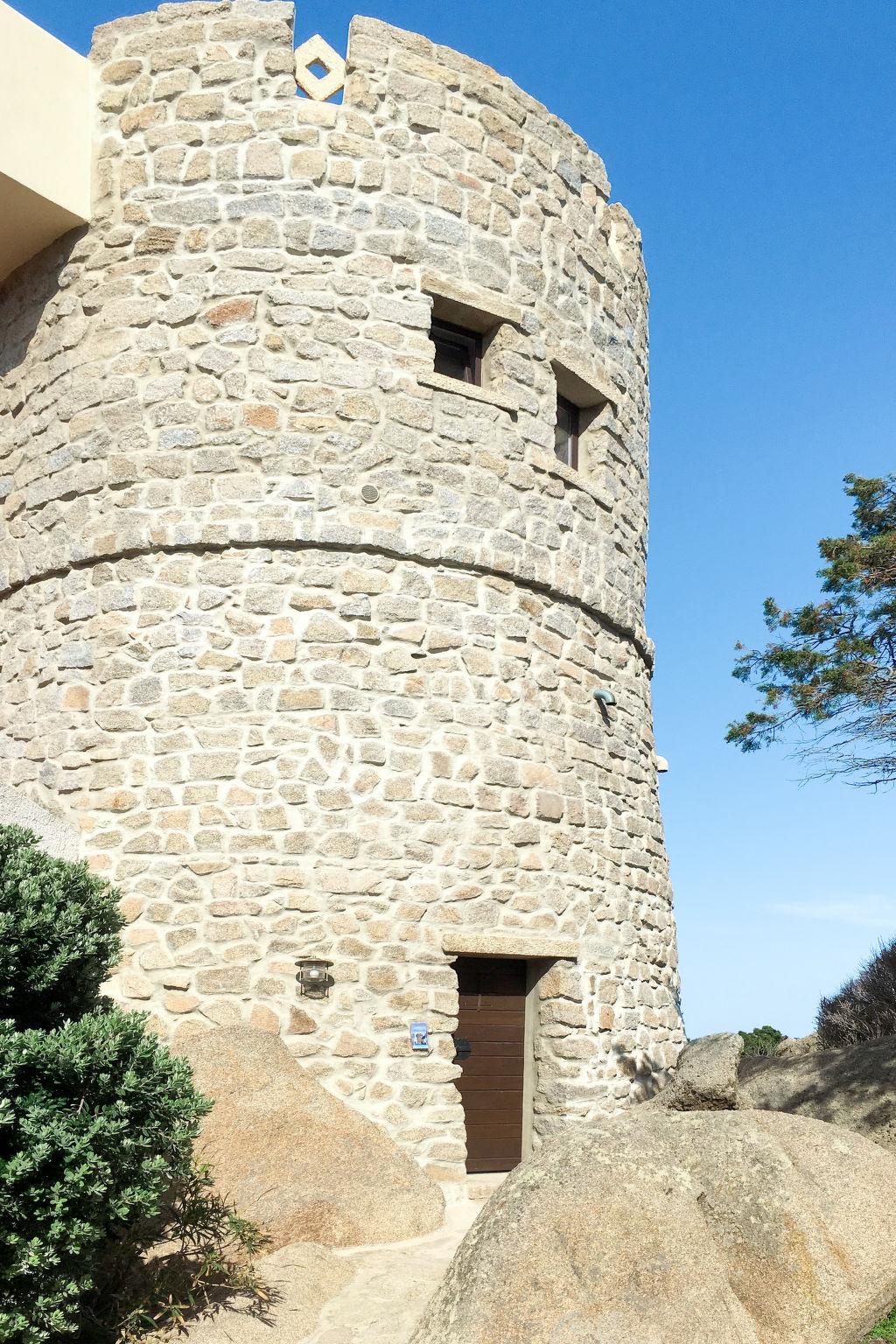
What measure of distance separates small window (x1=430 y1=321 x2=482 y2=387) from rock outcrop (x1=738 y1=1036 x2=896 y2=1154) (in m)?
6.24

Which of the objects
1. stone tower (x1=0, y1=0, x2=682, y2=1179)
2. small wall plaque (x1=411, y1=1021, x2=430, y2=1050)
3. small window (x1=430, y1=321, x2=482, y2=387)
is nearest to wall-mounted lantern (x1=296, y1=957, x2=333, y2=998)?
stone tower (x1=0, y1=0, x2=682, y2=1179)

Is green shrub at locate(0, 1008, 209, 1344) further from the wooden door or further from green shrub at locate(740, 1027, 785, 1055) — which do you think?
green shrub at locate(740, 1027, 785, 1055)

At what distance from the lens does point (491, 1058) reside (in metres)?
9.69

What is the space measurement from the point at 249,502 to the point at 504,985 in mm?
4327

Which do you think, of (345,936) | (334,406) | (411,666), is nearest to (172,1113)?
(345,936)

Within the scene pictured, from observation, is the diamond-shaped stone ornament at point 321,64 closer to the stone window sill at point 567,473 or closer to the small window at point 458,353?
the small window at point 458,353

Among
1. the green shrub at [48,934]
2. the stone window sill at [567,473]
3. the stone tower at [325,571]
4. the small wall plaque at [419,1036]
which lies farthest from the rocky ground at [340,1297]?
the stone window sill at [567,473]

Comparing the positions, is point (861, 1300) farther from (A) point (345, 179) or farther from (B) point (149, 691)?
(A) point (345, 179)

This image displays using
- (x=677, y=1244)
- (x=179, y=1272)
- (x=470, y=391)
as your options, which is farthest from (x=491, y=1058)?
(x=470, y=391)

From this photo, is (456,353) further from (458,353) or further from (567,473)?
(567,473)

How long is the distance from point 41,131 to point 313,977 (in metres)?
7.00

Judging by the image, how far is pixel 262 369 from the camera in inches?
370

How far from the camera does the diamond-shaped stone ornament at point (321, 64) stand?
9.85 metres

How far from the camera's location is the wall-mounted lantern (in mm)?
8547
